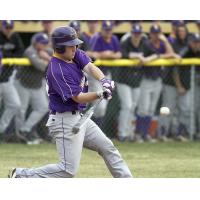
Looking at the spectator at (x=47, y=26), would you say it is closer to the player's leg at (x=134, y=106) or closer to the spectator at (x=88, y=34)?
the spectator at (x=88, y=34)

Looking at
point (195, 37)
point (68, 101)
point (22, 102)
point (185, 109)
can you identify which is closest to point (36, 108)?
point (22, 102)

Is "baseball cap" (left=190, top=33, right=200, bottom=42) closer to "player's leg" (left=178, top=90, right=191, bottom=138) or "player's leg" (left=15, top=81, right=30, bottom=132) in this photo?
"player's leg" (left=178, top=90, right=191, bottom=138)

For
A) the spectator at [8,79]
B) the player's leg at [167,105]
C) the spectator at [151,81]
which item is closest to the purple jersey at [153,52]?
the spectator at [151,81]

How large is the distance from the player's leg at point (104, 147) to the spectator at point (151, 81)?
5.69 metres

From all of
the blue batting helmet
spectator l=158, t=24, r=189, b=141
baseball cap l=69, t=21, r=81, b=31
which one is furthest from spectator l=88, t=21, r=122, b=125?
the blue batting helmet

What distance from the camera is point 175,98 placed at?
14320mm

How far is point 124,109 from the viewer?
539 inches

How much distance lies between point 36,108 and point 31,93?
265mm

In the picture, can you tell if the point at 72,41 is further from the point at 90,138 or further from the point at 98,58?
the point at 98,58

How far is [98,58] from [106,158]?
5541 mm

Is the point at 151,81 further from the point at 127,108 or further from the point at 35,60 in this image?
the point at 35,60

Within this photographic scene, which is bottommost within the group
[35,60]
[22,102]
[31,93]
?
[22,102]

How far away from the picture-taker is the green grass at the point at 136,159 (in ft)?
33.2
